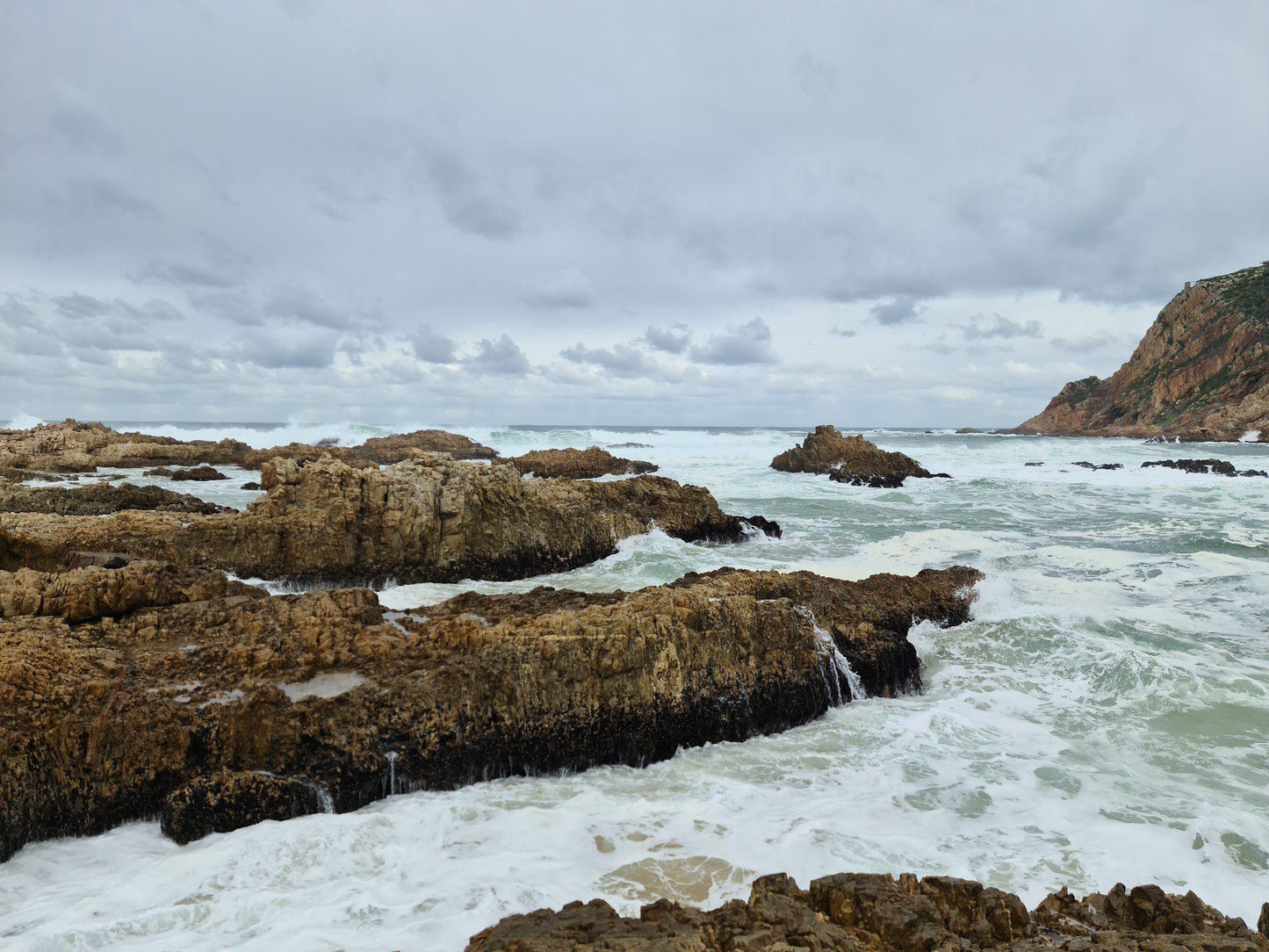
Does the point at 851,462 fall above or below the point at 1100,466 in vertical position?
above

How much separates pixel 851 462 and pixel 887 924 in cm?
2857

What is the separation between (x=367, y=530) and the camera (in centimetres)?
995

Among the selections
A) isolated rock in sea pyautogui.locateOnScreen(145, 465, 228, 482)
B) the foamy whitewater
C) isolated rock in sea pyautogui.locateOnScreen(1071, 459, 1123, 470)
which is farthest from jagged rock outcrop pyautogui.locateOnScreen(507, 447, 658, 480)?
isolated rock in sea pyautogui.locateOnScreen(1071, 459, 1123, 470)

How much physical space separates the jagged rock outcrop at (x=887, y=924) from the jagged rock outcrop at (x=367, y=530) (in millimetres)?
7774

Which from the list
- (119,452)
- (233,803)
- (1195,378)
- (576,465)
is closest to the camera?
(233,803)

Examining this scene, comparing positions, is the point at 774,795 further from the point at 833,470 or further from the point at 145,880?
the point at 833,470

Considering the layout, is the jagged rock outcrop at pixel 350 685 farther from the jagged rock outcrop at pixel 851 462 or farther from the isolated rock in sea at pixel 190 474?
the jagged rock outcrop at pixel 851 462

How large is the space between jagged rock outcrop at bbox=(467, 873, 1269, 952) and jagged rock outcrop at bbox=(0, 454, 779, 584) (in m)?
7.77

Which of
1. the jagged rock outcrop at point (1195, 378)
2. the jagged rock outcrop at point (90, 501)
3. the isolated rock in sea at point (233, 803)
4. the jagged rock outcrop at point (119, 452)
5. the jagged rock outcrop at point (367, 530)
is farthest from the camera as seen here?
the jagged rock outcrop at point (1195, 378)

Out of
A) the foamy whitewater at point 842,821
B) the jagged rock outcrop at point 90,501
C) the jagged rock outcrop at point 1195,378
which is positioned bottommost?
the foamy whitewater at point 842,821

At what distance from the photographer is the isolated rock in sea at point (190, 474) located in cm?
2178

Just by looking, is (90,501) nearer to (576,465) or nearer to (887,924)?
(887,924)

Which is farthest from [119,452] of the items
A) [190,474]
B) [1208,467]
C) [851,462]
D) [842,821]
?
[1208,467]

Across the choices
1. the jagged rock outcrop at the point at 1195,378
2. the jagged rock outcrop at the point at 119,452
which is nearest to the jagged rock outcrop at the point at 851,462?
the jagged rock outcrop at the point at 119,452
